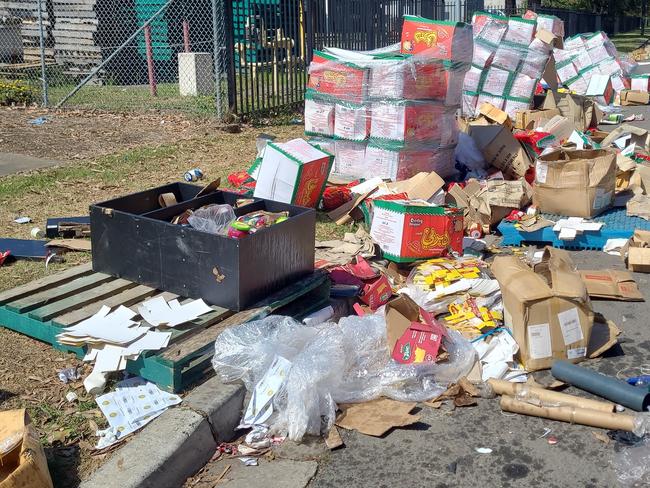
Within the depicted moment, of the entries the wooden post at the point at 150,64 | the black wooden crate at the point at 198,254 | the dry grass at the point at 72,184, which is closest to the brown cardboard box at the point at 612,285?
the black wooden crate at the point at 198,254

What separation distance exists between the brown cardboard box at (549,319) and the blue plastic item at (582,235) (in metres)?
2.22

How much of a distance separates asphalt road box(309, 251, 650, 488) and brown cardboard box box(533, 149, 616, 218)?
298 cm

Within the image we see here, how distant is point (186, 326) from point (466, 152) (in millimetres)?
5109

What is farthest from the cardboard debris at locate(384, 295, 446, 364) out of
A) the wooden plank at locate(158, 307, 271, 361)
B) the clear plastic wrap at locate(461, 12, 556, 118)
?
the clear plastic wrap at locate(461, 12, 556, 118)

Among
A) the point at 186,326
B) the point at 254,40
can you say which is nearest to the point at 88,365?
the point at 186,326

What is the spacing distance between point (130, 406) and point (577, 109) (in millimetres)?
9433

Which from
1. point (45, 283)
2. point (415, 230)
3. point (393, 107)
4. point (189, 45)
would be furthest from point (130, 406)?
point (189, 45)

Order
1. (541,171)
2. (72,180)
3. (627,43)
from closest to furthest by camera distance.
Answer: (541,171) < (72,180) < (627,43)

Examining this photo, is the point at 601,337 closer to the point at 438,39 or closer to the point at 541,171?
the point at 541,171

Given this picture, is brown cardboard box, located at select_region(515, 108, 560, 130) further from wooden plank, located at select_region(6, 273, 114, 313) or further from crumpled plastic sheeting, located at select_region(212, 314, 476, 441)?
wooden plank, located at select_region(6, 273, 114, 313)

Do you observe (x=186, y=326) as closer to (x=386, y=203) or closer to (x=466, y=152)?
(x=386, y=203)

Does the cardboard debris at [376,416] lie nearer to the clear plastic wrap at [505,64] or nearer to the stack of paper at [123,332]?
the stack of paper at [123,332]

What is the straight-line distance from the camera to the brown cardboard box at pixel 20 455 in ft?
8.55

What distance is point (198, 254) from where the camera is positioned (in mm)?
4133
